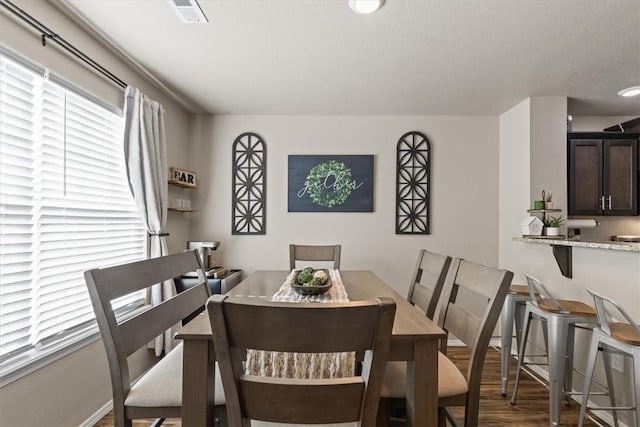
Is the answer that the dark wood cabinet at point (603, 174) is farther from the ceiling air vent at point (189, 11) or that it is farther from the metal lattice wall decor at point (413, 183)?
the ceiling air vent at point (189, 11)

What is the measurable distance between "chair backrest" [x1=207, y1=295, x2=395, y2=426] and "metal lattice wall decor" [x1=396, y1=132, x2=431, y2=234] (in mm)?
2744

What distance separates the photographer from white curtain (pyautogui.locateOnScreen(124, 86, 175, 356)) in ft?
7.70

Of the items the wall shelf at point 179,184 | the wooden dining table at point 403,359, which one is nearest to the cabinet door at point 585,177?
the wooden dining table at point 403,359

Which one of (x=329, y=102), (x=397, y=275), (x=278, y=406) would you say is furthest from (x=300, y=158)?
(x=278, y=406)

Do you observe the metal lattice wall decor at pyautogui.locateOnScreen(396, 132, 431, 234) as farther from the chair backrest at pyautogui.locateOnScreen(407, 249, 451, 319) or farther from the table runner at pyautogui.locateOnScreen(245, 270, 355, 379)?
the table runner at pyautogui.locateOnScreen(245, 270, 355, 379)

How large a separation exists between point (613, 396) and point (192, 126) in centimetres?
406

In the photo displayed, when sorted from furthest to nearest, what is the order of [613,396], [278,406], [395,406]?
[613,396] → [395,406] → [278,406]

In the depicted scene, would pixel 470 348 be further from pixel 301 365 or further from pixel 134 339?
pixel 134 339

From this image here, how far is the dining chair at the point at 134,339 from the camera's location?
1.08 meters

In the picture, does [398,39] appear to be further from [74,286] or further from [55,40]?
[74,286]

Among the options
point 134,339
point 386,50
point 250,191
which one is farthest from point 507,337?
point 250,191

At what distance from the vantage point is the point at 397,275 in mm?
3430

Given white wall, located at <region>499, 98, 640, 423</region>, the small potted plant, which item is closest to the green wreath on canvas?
white wall, located at <region>499, 98, 640, 423</region>

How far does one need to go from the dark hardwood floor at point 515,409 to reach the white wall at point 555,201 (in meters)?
0.29
